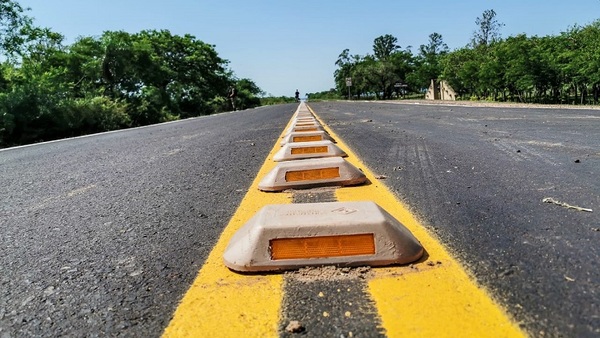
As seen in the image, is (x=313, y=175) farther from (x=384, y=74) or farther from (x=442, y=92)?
(x=384, y=74)

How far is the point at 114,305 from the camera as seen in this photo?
125 cm

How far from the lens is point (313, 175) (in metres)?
2.80

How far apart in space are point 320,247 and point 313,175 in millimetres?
1382

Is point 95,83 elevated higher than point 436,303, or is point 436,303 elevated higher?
point 95,83

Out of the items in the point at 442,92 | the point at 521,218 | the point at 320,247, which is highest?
the point at 442,92

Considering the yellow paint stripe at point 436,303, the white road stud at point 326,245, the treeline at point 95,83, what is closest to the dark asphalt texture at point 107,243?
the white road stud at point 326,245

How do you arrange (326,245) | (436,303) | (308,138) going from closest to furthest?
1. (436,303)
2. (326,245)
3. (308,138)

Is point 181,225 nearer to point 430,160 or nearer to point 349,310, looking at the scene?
point 349,310

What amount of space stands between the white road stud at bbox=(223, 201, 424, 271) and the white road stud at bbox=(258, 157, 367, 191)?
126 cm

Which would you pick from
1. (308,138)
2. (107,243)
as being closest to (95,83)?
(308,138)

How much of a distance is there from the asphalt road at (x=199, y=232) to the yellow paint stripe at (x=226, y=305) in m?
0.06

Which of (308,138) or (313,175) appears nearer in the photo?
(313,175)

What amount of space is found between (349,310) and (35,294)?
107 cm

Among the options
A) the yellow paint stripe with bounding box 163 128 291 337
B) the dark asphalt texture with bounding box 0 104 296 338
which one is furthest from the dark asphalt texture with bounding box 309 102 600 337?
the dark asphalt texture with bounding box 0 104 296 338
